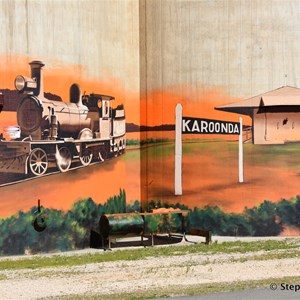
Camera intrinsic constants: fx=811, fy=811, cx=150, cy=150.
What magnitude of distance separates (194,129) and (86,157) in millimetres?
2928

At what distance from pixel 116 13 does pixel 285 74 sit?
4.31m

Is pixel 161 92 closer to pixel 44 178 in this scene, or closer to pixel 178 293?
pixel 44 178

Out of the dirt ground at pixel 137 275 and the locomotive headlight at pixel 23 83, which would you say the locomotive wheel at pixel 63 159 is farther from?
the dirt ground at pixel 137 275

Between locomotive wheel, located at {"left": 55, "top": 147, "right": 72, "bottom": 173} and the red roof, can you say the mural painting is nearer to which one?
the red roof

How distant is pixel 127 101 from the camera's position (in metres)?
19.8

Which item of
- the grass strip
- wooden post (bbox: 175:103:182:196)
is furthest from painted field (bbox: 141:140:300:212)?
the grass strip

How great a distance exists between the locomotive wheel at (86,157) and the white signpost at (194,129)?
7.82 ft

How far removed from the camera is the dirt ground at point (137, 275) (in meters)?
12.9

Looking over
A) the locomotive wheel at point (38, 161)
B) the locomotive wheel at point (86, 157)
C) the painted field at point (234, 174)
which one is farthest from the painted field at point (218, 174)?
the locomotive wheel at point (38, 161)

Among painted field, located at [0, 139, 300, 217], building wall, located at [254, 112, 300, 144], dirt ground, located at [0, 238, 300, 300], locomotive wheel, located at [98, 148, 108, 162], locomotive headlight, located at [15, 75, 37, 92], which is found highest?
locomotive headlight, located at [15, 75, 37, 92]

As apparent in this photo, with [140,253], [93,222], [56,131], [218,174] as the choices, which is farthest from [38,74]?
[218,174]

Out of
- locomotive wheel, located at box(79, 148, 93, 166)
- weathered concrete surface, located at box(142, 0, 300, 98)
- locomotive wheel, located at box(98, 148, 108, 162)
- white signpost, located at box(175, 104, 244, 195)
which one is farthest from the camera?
white signpost, located at box(175, 104, 244, 195)

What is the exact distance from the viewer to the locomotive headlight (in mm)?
16750

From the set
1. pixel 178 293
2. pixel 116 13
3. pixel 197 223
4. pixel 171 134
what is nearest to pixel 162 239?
pixel 197 223
